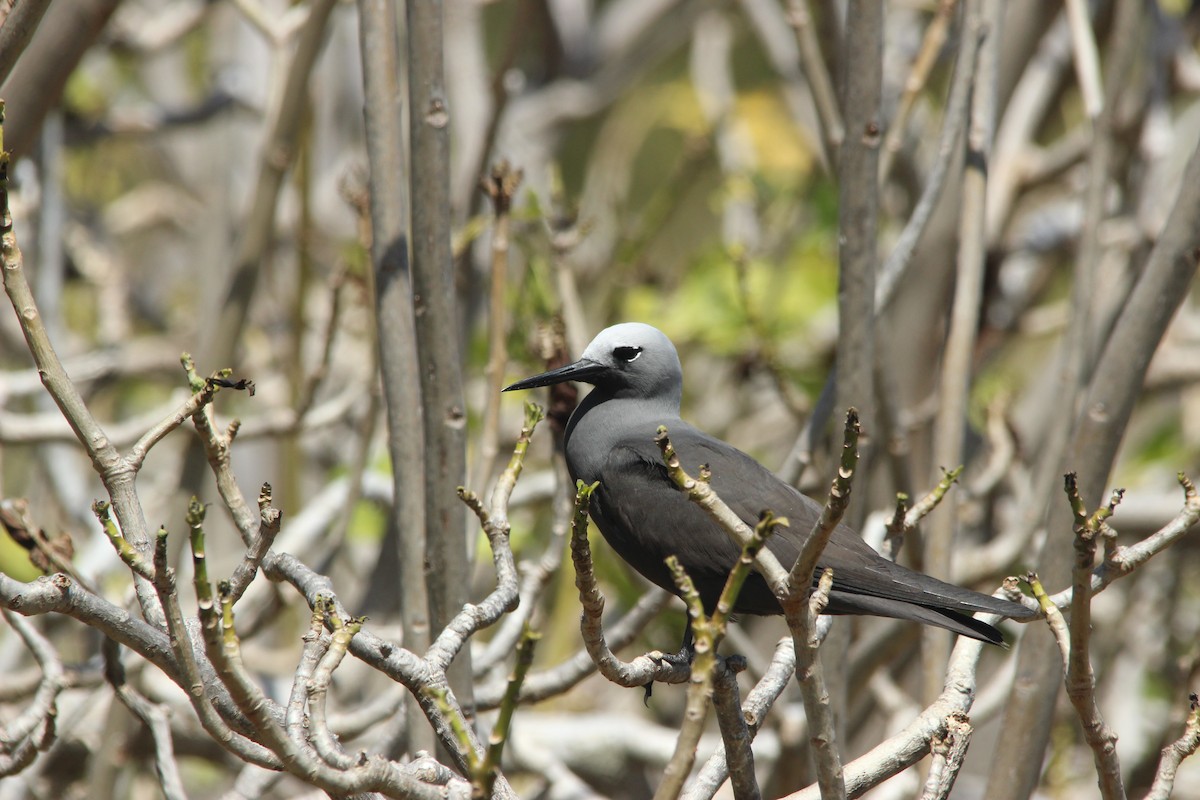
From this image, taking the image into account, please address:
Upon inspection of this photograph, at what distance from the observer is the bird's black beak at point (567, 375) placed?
9.91 ft

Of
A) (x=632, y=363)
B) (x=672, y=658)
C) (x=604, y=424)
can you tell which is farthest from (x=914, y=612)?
(x=632, y=363)

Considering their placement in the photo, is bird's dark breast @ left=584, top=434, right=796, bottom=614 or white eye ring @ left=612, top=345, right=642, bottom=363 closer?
bird's dark breast @ left=584, top=434, right=796, bottom=614

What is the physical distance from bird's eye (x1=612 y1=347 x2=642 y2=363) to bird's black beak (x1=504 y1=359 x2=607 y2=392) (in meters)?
0.07

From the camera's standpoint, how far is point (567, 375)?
3111 mm

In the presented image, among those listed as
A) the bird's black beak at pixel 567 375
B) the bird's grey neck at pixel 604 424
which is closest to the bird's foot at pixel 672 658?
the bird's grey neck at pixel 604 424

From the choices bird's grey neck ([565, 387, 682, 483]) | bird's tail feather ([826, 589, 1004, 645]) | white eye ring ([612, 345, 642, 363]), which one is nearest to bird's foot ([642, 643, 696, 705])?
bird's tail feather ([826, 589, 1004, 645])

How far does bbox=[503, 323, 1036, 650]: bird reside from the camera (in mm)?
2611

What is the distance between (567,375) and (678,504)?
45 centimetres

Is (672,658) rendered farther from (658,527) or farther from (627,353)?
(627,353)

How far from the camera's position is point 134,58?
6.35 metres

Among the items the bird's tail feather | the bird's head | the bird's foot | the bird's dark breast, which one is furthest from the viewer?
the bird's head

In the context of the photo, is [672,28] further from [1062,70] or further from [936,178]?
[936,178]

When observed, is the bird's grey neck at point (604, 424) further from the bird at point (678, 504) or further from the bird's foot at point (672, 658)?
the bird's foot at point (672, 658)

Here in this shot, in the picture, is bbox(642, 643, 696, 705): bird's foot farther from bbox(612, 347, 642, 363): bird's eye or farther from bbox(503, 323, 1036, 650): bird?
bbox(612, 347, 642, 363): bird's eye
